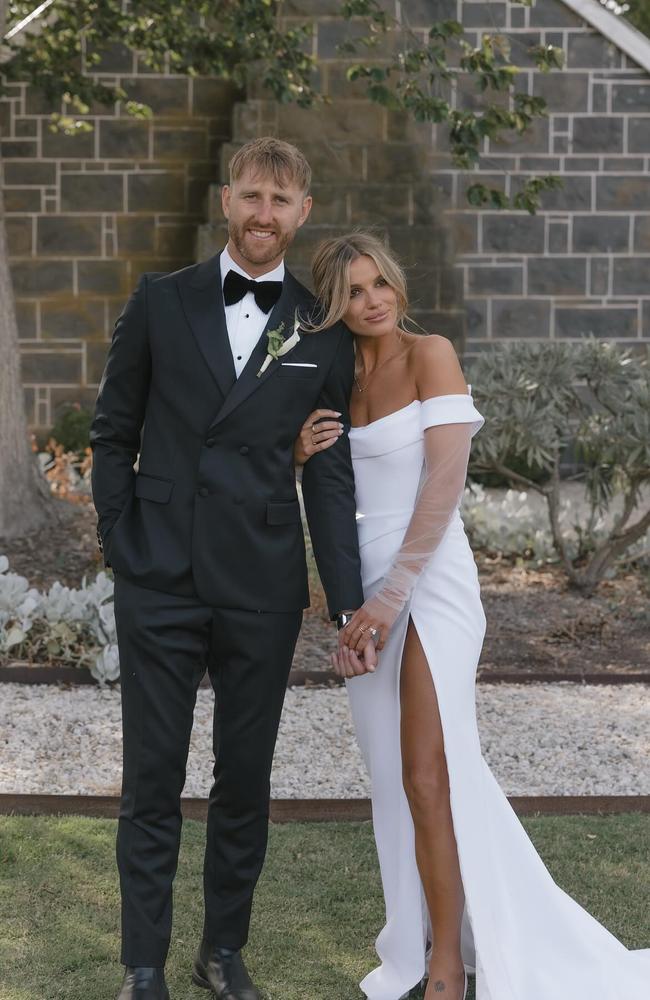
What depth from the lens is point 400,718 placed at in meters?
2.94

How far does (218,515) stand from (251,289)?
54 centimetres

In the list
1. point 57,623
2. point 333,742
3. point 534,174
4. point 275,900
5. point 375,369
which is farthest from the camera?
point 534,174

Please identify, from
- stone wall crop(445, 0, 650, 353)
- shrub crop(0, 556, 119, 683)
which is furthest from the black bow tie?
stone wall crop(445, 0, 650, 353)

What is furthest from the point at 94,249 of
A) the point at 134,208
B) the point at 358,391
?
the point at 358,391

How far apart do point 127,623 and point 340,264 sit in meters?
0.98

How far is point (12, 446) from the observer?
6980 millimetres

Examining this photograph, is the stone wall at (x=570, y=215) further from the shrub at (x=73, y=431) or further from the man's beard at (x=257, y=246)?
the man's beard at (x=257, y=246)

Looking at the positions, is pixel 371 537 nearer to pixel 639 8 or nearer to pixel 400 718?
pixel 400 718

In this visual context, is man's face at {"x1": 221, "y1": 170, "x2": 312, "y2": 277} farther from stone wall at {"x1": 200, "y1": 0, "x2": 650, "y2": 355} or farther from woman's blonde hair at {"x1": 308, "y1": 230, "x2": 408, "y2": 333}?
stone wall at {"x1": 200, "y1": 0, "x2": 650, "y2": 355}

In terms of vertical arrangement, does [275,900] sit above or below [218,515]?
below

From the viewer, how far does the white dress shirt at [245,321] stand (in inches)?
112

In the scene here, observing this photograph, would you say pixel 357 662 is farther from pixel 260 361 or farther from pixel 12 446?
pixel 12 446

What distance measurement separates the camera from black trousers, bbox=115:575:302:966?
2775 mm

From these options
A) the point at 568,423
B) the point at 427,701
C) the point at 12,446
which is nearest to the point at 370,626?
the point at 427,701
